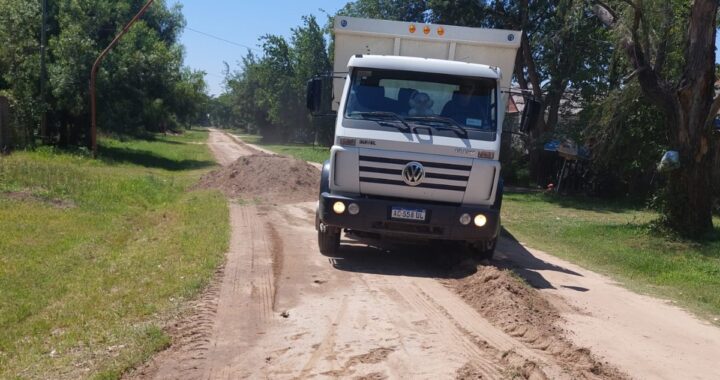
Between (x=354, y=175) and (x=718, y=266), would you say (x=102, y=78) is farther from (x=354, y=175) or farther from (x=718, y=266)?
(x=718, y=266)

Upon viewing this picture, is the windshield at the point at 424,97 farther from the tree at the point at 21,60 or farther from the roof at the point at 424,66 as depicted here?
the tree at the point at 21,60

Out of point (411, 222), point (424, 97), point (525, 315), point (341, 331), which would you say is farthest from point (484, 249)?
point (341, 331)

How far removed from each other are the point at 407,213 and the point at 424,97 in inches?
65.6

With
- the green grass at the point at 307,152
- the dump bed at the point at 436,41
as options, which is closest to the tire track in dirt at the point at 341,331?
the dump bed at the point at 436,41

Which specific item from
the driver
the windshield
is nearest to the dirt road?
the driver

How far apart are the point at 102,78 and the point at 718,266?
24.2m

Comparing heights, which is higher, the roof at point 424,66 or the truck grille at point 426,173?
the roof at point 424,66

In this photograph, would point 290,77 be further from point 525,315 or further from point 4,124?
point 525,315

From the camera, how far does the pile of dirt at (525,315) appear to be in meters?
5.70

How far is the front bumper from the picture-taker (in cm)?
906

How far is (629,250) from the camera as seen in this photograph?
1345 centimetres

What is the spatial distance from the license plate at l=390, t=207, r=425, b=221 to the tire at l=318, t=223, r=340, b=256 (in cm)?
124

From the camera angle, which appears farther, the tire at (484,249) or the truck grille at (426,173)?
the tire at (484,249)

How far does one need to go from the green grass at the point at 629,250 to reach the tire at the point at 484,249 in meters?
2.22
